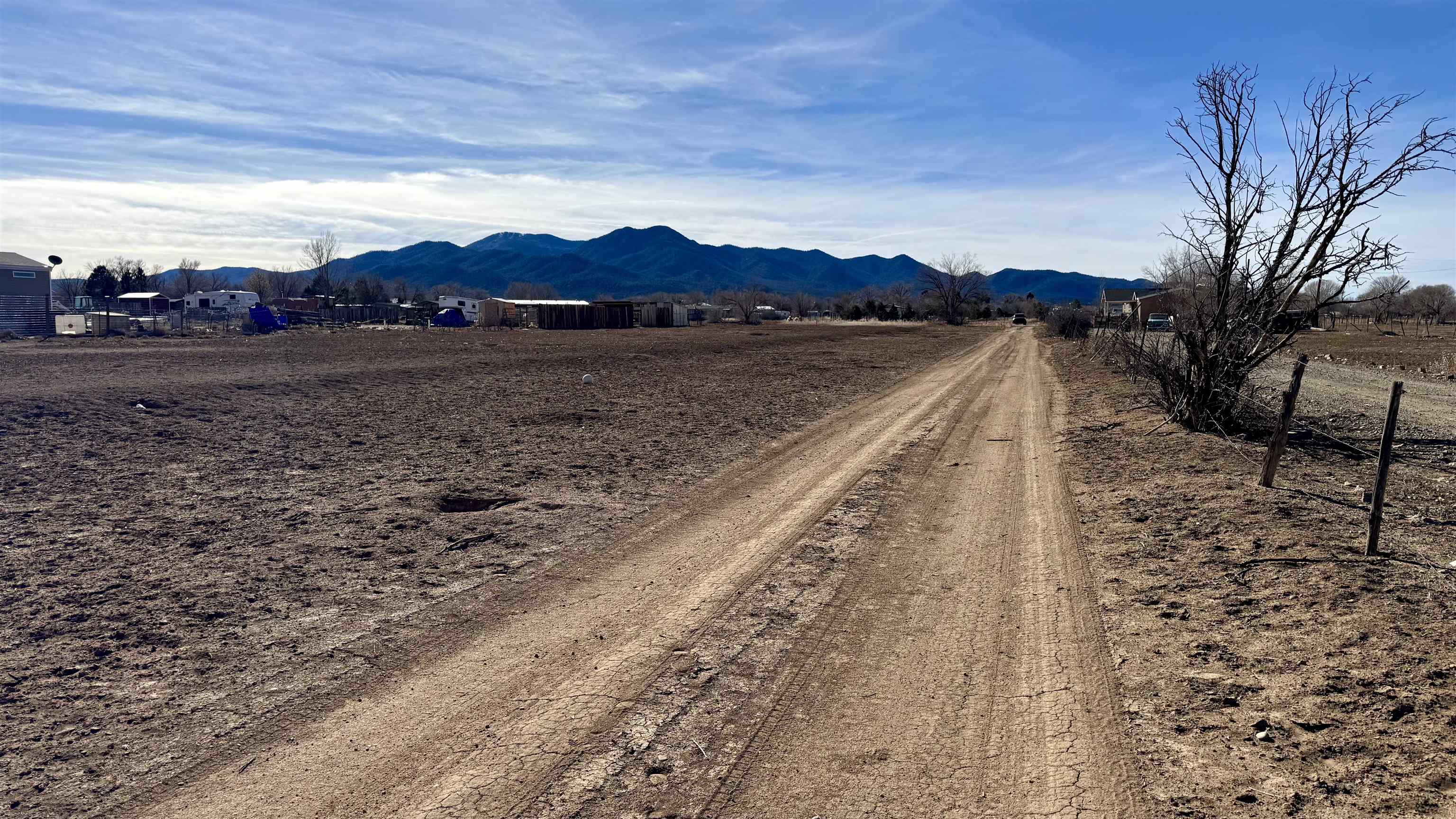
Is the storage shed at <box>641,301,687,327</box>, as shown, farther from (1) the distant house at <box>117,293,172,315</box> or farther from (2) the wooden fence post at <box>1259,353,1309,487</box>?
(2) the wooden fence post at <box>1259,353,1309,487</box>

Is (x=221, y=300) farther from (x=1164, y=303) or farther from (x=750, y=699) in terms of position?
(x=750, y=699)

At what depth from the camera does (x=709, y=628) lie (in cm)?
555

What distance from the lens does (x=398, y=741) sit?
163 inches

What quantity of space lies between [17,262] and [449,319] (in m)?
30.0

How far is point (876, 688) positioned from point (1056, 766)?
40.7 inches

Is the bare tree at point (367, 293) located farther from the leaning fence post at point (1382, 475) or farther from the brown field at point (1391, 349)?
the leaning fence post at point (1382, 475)

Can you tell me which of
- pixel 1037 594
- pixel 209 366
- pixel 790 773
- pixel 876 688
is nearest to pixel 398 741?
pixel 790 773

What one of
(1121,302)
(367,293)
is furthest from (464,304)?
(1121,302)

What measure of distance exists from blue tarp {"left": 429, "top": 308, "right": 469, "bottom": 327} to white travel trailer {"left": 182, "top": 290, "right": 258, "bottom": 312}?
30.7m

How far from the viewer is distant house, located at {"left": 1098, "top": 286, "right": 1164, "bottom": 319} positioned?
18.3 metres

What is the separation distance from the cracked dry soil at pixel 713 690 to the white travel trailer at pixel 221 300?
98.2 meters

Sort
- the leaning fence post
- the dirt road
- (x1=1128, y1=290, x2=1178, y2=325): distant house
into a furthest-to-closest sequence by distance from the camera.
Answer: (x1=1128, y1=290, x2=1178, y2=325): distant house
the leaning fence post
the dirt road

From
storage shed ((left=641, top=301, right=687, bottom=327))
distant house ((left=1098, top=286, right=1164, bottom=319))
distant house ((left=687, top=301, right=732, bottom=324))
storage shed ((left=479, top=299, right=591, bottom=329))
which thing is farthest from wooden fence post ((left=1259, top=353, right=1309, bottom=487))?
distant house ((left=687, top=301, right=732, bottom=324))

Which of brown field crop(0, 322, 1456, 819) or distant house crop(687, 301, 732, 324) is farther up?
distant house crop(687, 301, 732, 324)
